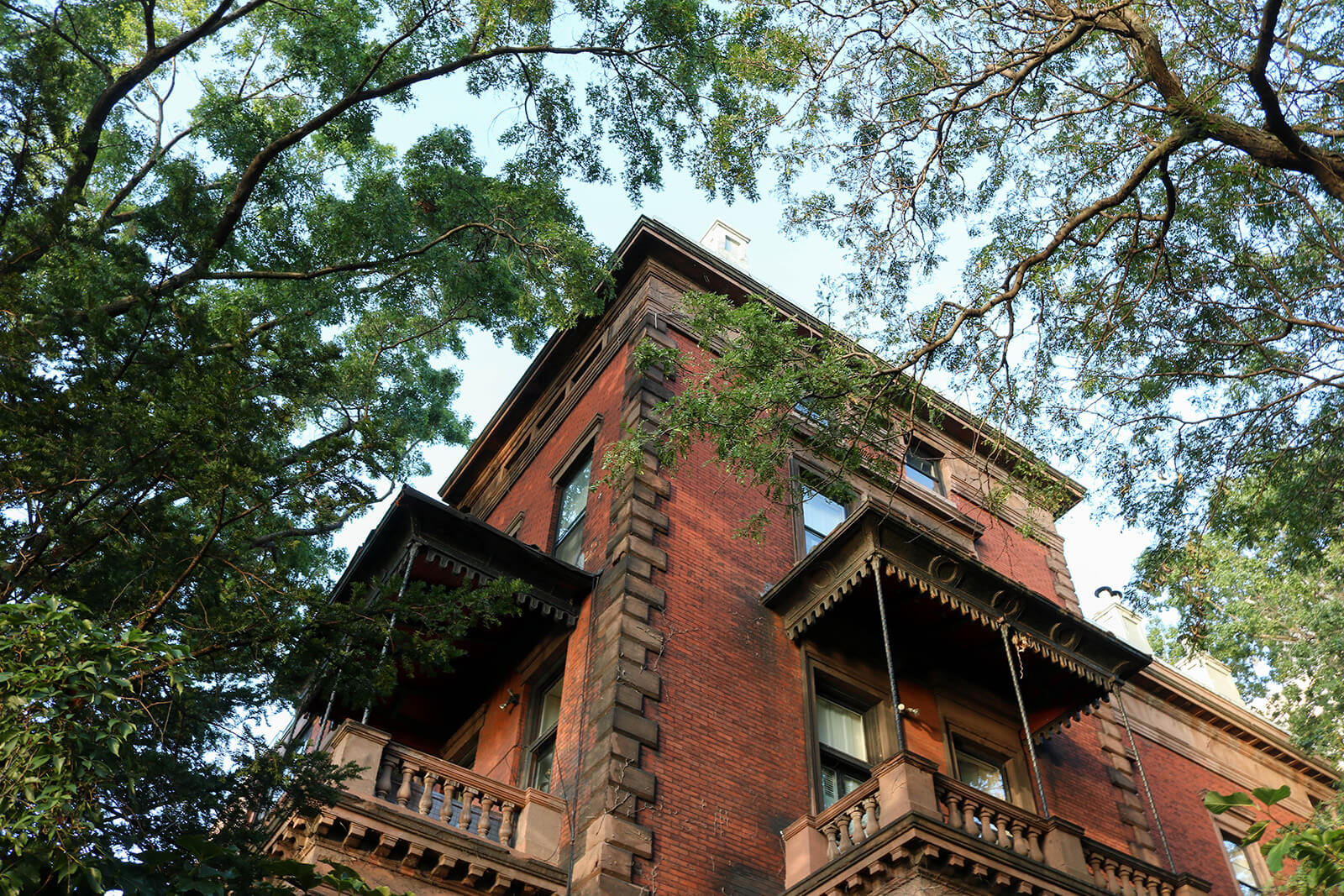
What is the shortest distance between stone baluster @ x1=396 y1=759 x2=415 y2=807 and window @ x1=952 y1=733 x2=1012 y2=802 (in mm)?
7380

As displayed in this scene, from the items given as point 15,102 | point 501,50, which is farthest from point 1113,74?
point 15,102

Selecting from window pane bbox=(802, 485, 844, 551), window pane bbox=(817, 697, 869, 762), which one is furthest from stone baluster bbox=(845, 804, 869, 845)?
window pane bbox=(802, 485, 844, 551)

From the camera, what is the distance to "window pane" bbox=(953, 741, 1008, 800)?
13.9 metres

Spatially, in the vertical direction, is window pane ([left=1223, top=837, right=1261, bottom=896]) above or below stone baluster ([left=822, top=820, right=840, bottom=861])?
above

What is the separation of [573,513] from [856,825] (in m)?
7.40

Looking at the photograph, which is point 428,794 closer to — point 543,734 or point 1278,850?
point 543,734

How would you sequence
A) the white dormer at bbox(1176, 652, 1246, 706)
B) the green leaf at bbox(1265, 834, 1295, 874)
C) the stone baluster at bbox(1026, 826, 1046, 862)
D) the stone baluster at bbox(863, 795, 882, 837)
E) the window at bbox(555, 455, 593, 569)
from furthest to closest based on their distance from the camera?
the white dormer at bbox(1176, 652, 1246, 706) → the window at bbox(555, 455, 593, 569) → the stone baluster at bbox(1026, 826, 1046, 862) → the stone baluster at bbox(863, 795, 882, 837) → the green leaf at bbox(1265, 834, 1295, 874)

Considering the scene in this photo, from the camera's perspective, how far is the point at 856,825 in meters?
10.1

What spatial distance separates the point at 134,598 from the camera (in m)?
7.77

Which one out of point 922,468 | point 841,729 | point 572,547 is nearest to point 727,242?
point 922,468

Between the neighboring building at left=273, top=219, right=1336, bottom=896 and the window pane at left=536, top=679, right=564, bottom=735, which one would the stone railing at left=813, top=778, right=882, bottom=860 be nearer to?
the neighboring building at left=273, top=219, right=1336, bottom=896

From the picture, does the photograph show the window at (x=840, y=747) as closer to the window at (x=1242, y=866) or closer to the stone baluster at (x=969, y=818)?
the stone baluster at (x=969, y=818)

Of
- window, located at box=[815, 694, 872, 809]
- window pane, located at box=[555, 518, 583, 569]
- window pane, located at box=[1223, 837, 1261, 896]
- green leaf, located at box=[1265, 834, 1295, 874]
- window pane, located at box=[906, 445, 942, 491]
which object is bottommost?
green leaf, located at box=[1265, 834, 1295, 874]

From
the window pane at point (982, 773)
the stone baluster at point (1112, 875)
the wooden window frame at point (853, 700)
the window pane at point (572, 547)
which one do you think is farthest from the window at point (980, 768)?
the window pane at point (572, 547)
